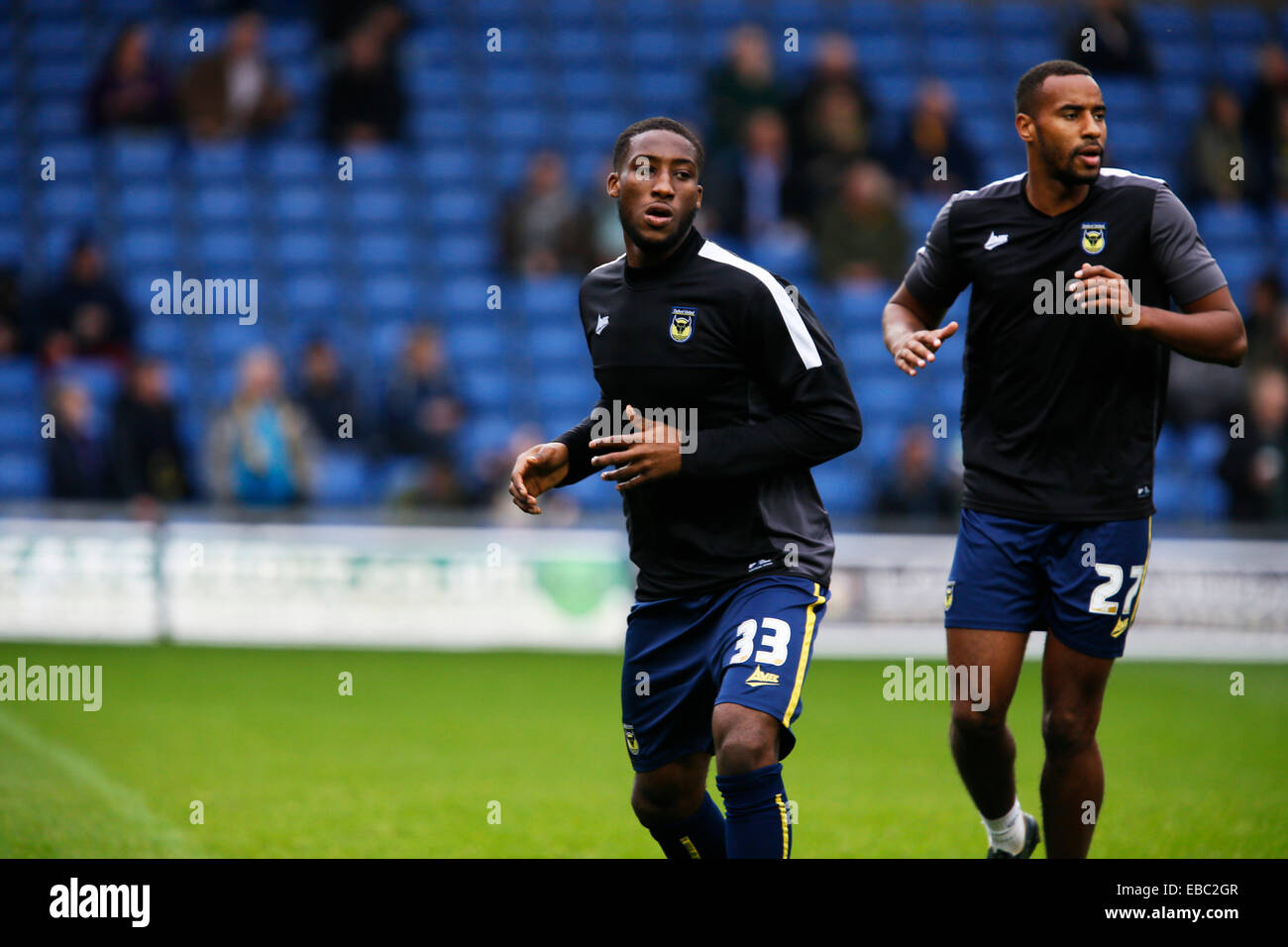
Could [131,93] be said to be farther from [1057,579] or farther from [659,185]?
[1057,579]

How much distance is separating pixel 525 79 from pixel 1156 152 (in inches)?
271

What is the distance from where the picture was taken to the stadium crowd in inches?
483

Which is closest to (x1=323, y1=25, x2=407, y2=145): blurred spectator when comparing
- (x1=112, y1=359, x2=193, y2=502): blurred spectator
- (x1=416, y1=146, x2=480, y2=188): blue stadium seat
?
(x1=416, y1=146, x2=480, y2=188): blue stadium seat

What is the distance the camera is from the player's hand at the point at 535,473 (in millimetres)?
4797

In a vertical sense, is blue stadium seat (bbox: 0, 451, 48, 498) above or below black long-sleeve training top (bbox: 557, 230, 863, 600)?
below

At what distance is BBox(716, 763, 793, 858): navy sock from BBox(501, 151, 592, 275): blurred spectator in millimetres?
10740

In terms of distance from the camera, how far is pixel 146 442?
12.3m

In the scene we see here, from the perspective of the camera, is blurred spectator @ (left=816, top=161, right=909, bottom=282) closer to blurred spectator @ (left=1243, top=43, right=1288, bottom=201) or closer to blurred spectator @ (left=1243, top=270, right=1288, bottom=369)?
blurred spectator @ (left=1243, top=270, right=1288, bottom=369)

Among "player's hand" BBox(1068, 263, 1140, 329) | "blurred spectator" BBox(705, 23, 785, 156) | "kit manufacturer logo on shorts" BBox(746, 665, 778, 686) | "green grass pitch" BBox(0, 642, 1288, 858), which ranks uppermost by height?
"blurred spectator" BBox(705, 23, 785, 156)

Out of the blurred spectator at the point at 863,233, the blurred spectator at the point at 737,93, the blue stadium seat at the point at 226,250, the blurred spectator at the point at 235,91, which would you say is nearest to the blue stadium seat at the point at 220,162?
the blurred spectator at the point at 235,91

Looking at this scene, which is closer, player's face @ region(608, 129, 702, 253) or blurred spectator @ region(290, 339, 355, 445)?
player's face @ region(608, 129, 702, 253)

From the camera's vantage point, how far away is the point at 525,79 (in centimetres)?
1709

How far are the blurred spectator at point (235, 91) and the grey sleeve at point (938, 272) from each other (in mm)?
11439

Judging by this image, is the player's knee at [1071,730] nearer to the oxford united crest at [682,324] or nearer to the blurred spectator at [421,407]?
the oxford united crest at [682,324]
